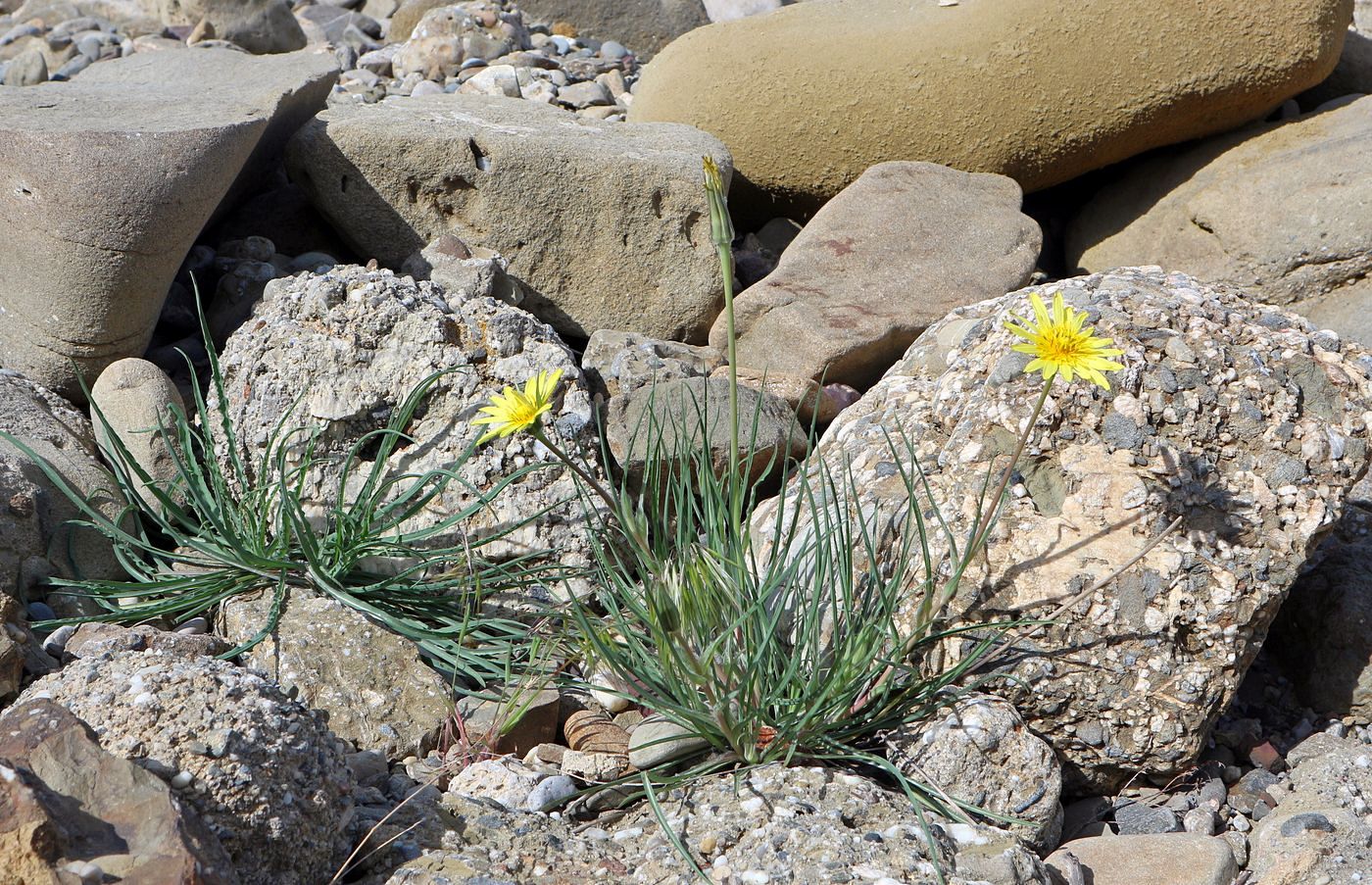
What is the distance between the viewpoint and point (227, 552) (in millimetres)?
2717

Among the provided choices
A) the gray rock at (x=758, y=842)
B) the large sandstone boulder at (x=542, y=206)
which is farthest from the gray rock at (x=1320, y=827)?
the large sandstone boulder at (x=542, y=206)

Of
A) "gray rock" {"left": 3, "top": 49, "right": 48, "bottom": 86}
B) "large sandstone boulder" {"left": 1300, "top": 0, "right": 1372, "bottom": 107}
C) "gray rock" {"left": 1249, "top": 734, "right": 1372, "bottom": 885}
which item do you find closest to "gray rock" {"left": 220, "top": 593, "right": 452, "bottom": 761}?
"gray rock" {"left": 1249, "top": 734, "right": 1372, "bottom": 885}

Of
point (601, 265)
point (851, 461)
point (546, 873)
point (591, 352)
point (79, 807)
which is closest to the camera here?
point (79, 807)

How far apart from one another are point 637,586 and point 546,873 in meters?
0.68

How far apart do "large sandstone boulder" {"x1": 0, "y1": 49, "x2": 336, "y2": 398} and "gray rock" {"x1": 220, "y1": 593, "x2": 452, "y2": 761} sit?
1.01m

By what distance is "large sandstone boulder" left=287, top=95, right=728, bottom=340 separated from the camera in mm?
3707

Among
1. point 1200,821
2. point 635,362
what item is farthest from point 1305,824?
point 635,362

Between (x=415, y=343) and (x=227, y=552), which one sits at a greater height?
(x=415, y=343)

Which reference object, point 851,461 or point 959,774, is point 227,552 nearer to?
point 851,461

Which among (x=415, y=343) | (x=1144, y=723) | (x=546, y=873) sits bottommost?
(x=1144, y=723)

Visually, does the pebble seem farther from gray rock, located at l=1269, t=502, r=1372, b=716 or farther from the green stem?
gray rock, located at l=1269, t=502, r=1372, b=716

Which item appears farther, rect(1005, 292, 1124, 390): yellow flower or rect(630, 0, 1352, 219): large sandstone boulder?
rect(630, 0, 1352, 219): large sandstone boulder

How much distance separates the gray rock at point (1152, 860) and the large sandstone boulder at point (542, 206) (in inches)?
83.3

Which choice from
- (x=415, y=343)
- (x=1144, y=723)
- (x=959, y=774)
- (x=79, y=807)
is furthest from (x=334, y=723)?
(x=1144, y=723)
